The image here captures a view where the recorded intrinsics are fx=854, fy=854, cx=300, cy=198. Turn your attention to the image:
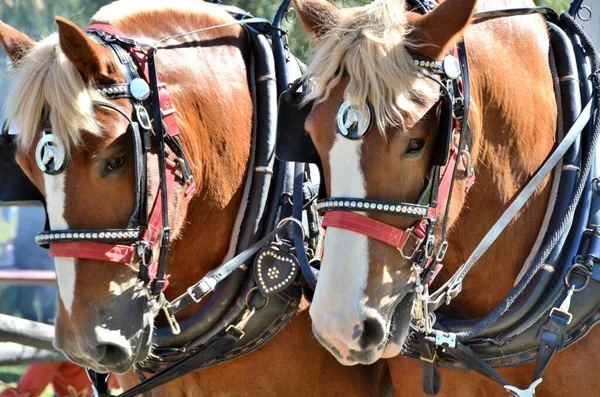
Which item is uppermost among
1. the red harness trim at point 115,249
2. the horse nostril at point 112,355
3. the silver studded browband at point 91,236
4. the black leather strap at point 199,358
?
the silver studded browband at point 91,236

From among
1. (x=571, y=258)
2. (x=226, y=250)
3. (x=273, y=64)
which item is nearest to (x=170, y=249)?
(x=226, y=250)

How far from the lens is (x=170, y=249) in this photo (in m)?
2.81

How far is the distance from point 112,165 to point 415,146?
2.90 feet

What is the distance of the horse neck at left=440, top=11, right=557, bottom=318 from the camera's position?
99.1 inches

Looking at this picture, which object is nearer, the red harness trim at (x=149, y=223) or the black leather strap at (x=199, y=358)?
the red harness trim at (x=149, y=223)

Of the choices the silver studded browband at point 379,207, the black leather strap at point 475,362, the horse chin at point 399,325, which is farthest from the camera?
the black leather strap at point 475,362

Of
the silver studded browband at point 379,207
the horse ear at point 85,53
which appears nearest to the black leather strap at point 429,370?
the silver studded browband at point 379,207

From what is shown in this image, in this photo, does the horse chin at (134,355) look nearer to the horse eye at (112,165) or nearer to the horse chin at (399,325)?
the horse eye at (112,165)

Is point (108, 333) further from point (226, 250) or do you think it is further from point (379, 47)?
point (379, 47)

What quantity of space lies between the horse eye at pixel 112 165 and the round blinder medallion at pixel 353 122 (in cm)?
68

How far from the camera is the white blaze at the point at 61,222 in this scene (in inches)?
96.7

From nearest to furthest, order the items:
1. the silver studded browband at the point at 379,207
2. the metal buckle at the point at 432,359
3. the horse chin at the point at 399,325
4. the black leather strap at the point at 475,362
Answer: the silver studded browband at the point at 379,207 < the horse chin at the point at 399,325 < the black leather strap at the point at 475,362 < the metal buckle at the point at 432,359

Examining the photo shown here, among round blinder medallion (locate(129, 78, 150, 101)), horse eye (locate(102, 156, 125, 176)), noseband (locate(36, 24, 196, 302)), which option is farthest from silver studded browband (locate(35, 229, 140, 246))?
round blinder medallion (locate(129, 78, 150, 101))

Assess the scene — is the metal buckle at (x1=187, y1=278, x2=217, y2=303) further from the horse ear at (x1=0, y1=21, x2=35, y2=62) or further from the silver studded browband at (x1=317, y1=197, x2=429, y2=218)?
the horse ear at (x1=0, y1=21, x2=35, y2=62)
